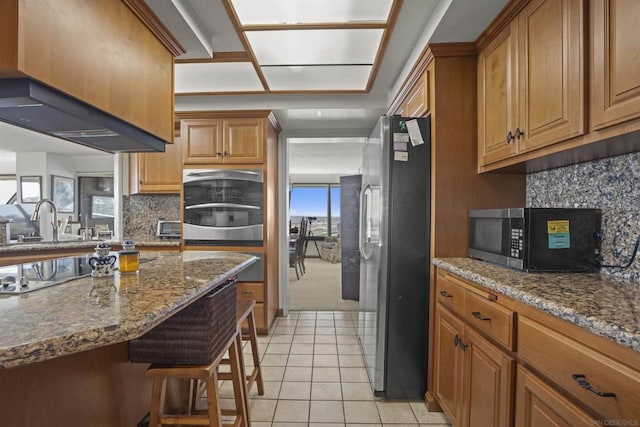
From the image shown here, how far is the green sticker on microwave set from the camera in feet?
4.42

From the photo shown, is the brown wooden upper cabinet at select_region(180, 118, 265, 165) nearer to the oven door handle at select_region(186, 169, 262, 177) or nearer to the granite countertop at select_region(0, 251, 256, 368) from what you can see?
the oven door handle at select_region(186, 169, 262, 177)

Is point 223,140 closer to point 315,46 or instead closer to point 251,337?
point 315,46

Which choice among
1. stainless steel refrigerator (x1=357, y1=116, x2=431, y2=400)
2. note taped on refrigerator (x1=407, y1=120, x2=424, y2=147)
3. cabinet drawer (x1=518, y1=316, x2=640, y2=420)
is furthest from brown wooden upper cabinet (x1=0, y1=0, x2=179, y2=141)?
cabinet drawer (x1=518, y1=316, x2=640, y2=420)

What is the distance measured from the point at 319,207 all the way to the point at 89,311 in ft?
28.4

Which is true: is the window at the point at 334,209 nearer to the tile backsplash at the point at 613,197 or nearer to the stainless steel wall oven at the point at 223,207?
the stainless steel wall oven at the point at 223,207

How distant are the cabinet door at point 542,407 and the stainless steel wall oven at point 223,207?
2.31 m

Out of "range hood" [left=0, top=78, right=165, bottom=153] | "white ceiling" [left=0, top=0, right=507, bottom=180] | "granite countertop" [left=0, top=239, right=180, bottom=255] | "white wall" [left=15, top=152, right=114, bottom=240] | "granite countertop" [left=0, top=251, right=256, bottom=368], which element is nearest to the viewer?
"granite countertop" [left=0, top=251, right=256, bottom=368]

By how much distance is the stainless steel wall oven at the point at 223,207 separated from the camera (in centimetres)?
296

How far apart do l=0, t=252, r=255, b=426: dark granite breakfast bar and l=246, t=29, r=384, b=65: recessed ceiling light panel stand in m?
1.50

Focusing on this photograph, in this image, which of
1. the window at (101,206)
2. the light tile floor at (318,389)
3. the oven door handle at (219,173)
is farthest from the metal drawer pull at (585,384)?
the window at (101,206)

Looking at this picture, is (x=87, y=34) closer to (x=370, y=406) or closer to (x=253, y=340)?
(x=253, y=340)

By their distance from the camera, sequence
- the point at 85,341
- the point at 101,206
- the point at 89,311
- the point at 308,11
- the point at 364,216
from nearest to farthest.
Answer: the point at 85,341 → the point at 89,311 → the point at 308,11 → the point at 364,216 → the point at 101,206

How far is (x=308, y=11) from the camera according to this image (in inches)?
68.5

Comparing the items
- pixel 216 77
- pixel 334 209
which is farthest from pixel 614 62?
pixel 334 209
